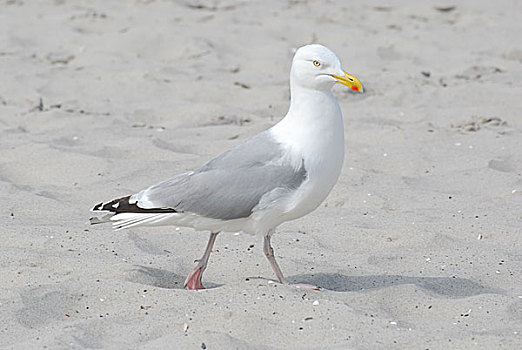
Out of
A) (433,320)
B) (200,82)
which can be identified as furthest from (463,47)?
(433,320)

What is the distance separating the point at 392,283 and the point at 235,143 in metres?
2.33

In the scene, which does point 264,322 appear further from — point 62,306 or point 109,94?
point 109,94

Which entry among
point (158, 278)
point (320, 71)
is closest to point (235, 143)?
point (158, 278)

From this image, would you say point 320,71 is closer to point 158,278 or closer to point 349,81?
point 349,81

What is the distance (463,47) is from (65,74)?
3.93 metres

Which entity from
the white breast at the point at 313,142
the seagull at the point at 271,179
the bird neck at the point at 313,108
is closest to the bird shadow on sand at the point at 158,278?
the seagull at the point at 271,179

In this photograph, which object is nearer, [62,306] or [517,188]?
[62,306]

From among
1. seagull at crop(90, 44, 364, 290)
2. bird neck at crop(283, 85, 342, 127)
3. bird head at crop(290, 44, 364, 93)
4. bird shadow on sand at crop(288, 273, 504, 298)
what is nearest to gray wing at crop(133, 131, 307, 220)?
seagull at crop(90, 44, 364, 290)

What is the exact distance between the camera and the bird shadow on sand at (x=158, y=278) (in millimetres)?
3697

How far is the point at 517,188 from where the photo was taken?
4996 millimetres

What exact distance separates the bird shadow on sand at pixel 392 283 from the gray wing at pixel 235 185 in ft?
1.68

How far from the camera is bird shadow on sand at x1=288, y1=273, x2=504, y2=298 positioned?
3691 millimetres

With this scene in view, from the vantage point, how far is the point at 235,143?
582 cm

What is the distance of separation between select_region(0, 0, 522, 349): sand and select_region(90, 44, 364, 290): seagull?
28 centimetres
